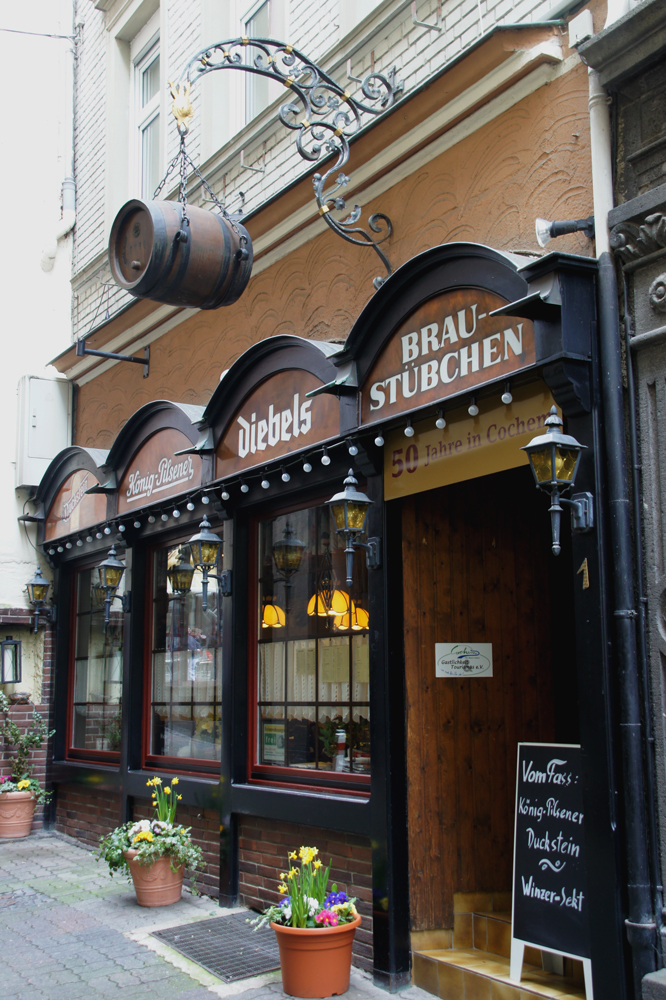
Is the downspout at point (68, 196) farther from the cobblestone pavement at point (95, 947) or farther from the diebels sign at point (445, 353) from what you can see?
the diebels sign at point (445, 353)

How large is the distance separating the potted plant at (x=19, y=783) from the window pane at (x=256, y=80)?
20.6ft

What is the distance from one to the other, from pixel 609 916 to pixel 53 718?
7.48 m

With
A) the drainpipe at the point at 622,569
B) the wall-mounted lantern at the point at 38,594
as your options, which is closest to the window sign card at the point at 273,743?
the drainpipe at the point at 622,569

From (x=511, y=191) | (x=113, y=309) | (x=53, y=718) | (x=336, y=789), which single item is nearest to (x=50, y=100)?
(x=113, y=309)

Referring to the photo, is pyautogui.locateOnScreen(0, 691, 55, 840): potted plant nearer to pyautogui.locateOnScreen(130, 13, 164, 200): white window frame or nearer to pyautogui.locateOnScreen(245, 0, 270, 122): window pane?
pyautogui.locateOnScreen(130, 13, 164, 200): white window frame

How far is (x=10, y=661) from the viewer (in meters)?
9.79

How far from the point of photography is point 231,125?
846cm

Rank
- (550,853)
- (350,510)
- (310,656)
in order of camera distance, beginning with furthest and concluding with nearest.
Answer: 1. (310,656)
2. (350,510)
3. (550,853)

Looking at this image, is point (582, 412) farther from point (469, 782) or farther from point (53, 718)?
point (53, 718)

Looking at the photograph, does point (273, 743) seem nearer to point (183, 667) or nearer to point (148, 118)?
point (183, 667)

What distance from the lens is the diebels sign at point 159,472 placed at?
7488mm

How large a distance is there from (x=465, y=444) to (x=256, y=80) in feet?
16.9

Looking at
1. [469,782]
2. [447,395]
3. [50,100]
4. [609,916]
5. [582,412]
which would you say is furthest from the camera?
[50,100]

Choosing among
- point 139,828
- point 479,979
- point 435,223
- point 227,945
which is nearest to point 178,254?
point 435,223
